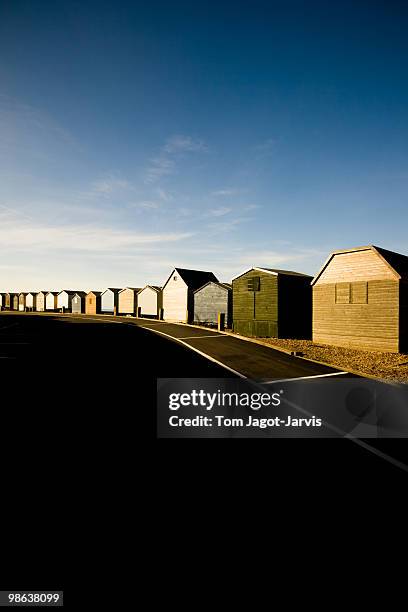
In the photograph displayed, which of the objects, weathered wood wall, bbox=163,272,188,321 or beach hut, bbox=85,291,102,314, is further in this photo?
beach hut, bbox=85,291,102,314

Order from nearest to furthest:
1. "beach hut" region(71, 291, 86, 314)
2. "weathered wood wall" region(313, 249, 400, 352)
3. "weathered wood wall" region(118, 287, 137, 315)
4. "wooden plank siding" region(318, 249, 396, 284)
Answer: "weathered wood wall" region(313, 249, 400, 352)
"wooden plank siding" region(318, 249, 396, 284)
"weathered wood wall" region(118, 287, 137, 315)
"beach hut" region(71, 291, 86, 314)

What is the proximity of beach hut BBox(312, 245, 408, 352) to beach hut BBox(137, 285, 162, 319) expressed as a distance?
25.4 metres

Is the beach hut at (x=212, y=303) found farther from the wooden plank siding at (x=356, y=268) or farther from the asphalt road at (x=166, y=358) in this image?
the asphalt road at (x=166, y=358)

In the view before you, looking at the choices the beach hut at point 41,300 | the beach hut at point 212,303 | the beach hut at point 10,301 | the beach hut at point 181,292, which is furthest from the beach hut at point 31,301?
the beach hut at point 212,303

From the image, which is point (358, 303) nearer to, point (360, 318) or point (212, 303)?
point (360, 318)

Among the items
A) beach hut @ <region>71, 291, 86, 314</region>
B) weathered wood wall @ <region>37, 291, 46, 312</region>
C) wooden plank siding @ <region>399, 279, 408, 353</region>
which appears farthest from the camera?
weathered wood wall @ <region>37, 291, 46, 312</region>

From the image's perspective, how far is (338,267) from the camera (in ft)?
70.7

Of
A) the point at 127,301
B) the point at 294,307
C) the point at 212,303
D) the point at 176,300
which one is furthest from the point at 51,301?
the point at 294,307

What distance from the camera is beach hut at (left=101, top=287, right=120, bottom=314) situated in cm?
5166

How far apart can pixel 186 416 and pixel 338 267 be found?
1770 cm

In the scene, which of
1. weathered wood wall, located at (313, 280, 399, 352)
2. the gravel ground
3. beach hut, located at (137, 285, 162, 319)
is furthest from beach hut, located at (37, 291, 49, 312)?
the gravel ground

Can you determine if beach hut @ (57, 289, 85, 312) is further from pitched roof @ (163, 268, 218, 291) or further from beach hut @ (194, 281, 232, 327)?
beach hut @ (194, 281, 232, 327)

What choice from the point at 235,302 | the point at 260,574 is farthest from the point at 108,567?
the point at 235,302

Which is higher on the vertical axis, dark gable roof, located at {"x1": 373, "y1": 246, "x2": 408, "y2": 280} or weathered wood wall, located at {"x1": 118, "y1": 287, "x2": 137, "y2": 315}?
dark gable roof, located at {"x1": 373, "y1": 246, "x2": 408, "y2": 280}
